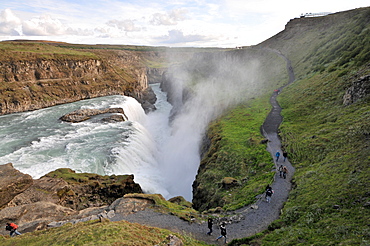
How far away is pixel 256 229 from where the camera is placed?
14336 mm

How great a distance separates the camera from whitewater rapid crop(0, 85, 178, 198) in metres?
31.0

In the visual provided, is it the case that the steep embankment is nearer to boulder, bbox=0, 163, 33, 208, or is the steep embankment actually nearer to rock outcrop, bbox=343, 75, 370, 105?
boulder, bbox=0, 163, 33, 208

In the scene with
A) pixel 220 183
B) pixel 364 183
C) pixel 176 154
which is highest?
pixel 364 183

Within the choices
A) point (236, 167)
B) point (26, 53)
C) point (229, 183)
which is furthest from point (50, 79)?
point (229, 183)

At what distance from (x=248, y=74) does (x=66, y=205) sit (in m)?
76.7

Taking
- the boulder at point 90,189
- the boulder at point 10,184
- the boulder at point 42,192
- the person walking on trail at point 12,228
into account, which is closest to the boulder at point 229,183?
the boulder at point 90,189

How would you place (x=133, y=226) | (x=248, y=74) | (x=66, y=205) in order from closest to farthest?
(x=133, y=226)
(x=66, y=205)
(x=248, y=74)

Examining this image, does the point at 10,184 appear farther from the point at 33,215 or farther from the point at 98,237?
the point at 98,237

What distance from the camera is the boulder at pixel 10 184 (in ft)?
62.1

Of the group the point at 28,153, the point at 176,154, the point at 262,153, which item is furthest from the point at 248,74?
the point at 28,153

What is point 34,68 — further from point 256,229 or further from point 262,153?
point 256,229

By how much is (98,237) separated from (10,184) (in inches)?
543

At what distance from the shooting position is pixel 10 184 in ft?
64.8

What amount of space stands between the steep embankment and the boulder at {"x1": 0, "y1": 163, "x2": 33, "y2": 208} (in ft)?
152
